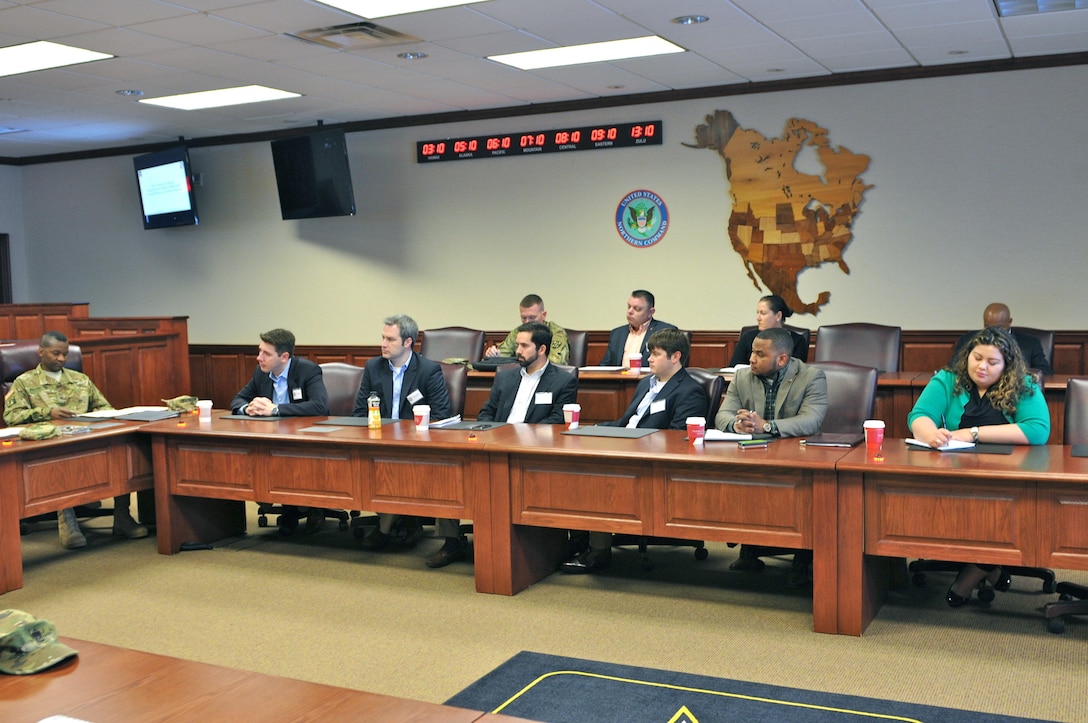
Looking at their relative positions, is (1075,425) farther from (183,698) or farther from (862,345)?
(183,698)

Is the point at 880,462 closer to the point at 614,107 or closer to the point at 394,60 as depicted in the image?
the point at 394,60

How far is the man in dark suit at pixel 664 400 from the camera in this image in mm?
4875

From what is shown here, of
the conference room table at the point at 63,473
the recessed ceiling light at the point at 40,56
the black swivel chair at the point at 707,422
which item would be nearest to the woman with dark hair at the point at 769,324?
the black swivel chair at the point at 707,422

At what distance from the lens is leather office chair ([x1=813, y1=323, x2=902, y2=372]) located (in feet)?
21.8

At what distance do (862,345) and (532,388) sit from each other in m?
2.47

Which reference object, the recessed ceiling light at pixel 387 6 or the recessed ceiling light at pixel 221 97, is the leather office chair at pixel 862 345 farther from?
the recessed ceiling light at pixel 221 97

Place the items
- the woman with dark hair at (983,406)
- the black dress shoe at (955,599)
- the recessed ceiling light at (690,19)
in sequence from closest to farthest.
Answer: the woman with dark hair at (983,406)
the black dress shoe at (955,599)
the recessed ceiling light at (690,19)

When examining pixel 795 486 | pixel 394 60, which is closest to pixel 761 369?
pixel 795 486

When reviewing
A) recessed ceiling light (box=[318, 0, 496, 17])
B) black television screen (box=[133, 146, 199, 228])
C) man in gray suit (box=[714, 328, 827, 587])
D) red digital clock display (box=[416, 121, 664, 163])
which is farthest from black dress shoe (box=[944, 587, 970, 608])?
black television screen (box=[133, 146, 199, 228])

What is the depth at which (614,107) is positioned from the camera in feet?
28.7

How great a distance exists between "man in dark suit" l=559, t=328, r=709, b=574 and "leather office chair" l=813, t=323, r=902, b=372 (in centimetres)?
196

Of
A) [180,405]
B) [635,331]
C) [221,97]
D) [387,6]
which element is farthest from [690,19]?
[221,97]

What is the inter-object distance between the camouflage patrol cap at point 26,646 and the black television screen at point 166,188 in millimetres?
8847

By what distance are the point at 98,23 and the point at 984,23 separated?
5271 millimetres
